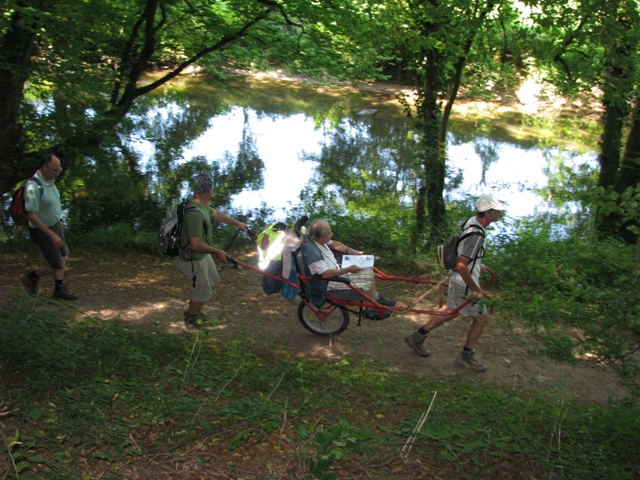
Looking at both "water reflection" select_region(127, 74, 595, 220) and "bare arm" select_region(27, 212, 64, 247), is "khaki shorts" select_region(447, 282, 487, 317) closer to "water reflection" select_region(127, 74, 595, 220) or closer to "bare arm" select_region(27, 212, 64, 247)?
"bare arm" select_region(27, 212, 64, 247)

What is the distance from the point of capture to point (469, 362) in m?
6.38

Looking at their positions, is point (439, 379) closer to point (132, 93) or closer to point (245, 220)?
point (245, 220)

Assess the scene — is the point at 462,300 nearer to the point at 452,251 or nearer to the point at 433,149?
the point at 452,251

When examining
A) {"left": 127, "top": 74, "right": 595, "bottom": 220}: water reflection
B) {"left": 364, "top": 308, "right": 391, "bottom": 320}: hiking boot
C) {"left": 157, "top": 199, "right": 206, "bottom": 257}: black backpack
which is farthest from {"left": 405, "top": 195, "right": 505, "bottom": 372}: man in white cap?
{"left": 127, "top": 74, "right": 595, "bottom": 220}: water reflection

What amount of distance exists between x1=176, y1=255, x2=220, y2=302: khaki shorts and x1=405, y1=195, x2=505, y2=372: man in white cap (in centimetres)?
229

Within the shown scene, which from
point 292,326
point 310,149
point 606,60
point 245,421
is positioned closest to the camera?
point 245,421

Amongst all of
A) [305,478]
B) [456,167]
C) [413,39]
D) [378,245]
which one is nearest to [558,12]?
[413,39]

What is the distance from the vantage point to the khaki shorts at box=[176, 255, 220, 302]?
6215mm

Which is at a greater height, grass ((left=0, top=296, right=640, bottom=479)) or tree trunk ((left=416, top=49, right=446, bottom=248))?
tree trunk ((left=416, top=49, right=446, bottom=248))

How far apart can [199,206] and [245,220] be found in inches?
241

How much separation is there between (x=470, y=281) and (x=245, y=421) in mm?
2579

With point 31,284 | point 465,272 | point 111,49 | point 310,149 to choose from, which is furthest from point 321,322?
point 310,149

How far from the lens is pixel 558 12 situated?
8695 millimetres

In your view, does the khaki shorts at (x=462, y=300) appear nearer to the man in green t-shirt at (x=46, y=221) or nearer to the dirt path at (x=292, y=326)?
the dirt path at (x=292, y=326)
